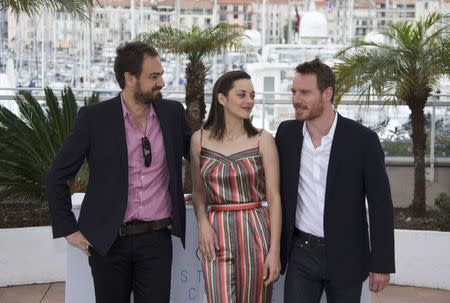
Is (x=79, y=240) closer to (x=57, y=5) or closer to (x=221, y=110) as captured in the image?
(x=221, y=110)

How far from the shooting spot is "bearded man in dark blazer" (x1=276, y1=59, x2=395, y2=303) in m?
3.98

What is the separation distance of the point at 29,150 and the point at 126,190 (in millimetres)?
4278

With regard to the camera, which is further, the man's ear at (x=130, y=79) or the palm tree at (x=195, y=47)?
the palm tree at (x=195, y=47)

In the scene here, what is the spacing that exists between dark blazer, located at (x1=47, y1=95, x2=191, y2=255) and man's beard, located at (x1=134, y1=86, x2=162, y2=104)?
0.10 metres

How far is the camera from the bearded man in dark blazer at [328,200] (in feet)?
13.1

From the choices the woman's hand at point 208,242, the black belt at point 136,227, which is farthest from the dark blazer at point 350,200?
the black belt at point 136,227

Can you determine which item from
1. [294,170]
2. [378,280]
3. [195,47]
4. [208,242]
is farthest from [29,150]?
[378,280]

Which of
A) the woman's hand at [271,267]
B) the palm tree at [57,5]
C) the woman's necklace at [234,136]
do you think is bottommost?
the woman's hand at [271,267]

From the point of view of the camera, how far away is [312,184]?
13.2 ft

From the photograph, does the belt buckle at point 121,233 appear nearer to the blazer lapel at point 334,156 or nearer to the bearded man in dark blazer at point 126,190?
the bearded man in dark blazer at point 126,190

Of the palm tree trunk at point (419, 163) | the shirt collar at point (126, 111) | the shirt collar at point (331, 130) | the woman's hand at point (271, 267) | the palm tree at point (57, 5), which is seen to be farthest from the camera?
the palm tree trunk at point (419, 163)

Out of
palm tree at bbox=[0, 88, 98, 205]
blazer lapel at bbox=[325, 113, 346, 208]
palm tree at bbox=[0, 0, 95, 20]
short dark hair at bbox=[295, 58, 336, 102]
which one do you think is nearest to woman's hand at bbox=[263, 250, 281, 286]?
blazer lapel at bbox=[325, 113, 346, 208]

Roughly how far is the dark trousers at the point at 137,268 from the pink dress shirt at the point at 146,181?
10 centimetres

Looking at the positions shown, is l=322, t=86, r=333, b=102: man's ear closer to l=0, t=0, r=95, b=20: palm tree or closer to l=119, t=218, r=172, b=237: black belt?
l=119, t=218, r=172, b=237: black belt
